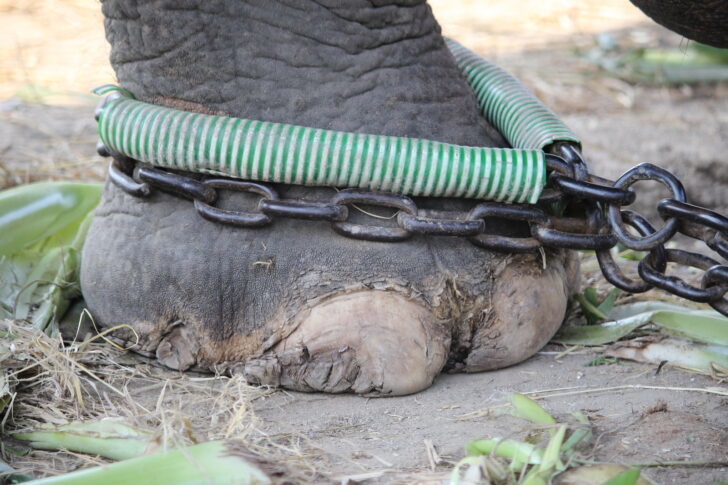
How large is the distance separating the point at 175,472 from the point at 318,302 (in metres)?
0.46

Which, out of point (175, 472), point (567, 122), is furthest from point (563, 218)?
point (567, 122)

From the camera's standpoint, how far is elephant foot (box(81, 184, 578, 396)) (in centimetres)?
141

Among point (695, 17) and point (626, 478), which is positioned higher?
point (695, 17)

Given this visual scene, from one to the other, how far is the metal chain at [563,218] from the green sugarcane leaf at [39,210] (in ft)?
1.45

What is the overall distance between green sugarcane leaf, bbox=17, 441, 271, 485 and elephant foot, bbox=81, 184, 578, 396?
1.18 ft

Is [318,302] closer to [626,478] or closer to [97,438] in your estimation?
[97,438]

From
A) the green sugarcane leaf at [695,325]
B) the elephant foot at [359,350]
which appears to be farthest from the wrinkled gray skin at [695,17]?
the elephant foot at [359,350]

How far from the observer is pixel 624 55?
4.63 meters

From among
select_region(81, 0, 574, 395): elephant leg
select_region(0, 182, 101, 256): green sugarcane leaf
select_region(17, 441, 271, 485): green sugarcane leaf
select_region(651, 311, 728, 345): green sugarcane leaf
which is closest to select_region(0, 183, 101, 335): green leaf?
select_region(0, 182, 101, 256): green sugarcane leaf

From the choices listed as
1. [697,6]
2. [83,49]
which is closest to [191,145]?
[697,6]

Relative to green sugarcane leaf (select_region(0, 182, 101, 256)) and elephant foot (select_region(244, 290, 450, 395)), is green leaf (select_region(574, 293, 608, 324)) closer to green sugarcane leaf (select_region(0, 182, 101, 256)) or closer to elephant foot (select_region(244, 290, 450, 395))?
elephant foot (select_region(244, 290, 450, 395))

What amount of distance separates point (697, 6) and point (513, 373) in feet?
2.17

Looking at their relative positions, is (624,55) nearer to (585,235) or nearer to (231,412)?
(585,235)

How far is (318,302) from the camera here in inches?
57.1
